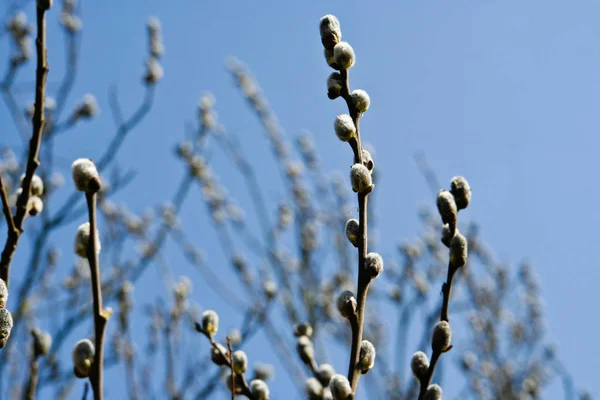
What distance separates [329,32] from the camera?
1578 mm

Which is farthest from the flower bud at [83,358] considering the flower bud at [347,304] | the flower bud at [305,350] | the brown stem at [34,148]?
the flower bud at [305,350]

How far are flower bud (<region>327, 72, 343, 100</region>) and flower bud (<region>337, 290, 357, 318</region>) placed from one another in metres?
0.47

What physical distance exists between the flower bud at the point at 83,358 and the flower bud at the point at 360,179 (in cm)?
61

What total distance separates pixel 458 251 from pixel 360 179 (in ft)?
0.95

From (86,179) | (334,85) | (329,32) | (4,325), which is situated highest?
(329,32)

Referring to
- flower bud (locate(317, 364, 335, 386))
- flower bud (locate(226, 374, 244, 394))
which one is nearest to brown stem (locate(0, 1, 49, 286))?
flower bud (locate(226, 374, 244, 394))

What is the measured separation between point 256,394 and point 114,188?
2.31m

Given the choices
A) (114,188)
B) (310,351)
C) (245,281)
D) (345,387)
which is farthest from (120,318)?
(345,387)

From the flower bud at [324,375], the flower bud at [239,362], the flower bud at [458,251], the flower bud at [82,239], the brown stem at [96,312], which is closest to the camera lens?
the brown stem at [96,312]

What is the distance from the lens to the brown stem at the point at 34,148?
1.44 m

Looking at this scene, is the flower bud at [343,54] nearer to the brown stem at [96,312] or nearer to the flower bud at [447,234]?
the flower bud at [447,234]

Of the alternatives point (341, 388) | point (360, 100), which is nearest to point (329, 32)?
point (360, 100)

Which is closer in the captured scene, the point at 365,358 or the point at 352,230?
the point at 365,358

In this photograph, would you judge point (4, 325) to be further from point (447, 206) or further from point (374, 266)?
point (447, 206)
